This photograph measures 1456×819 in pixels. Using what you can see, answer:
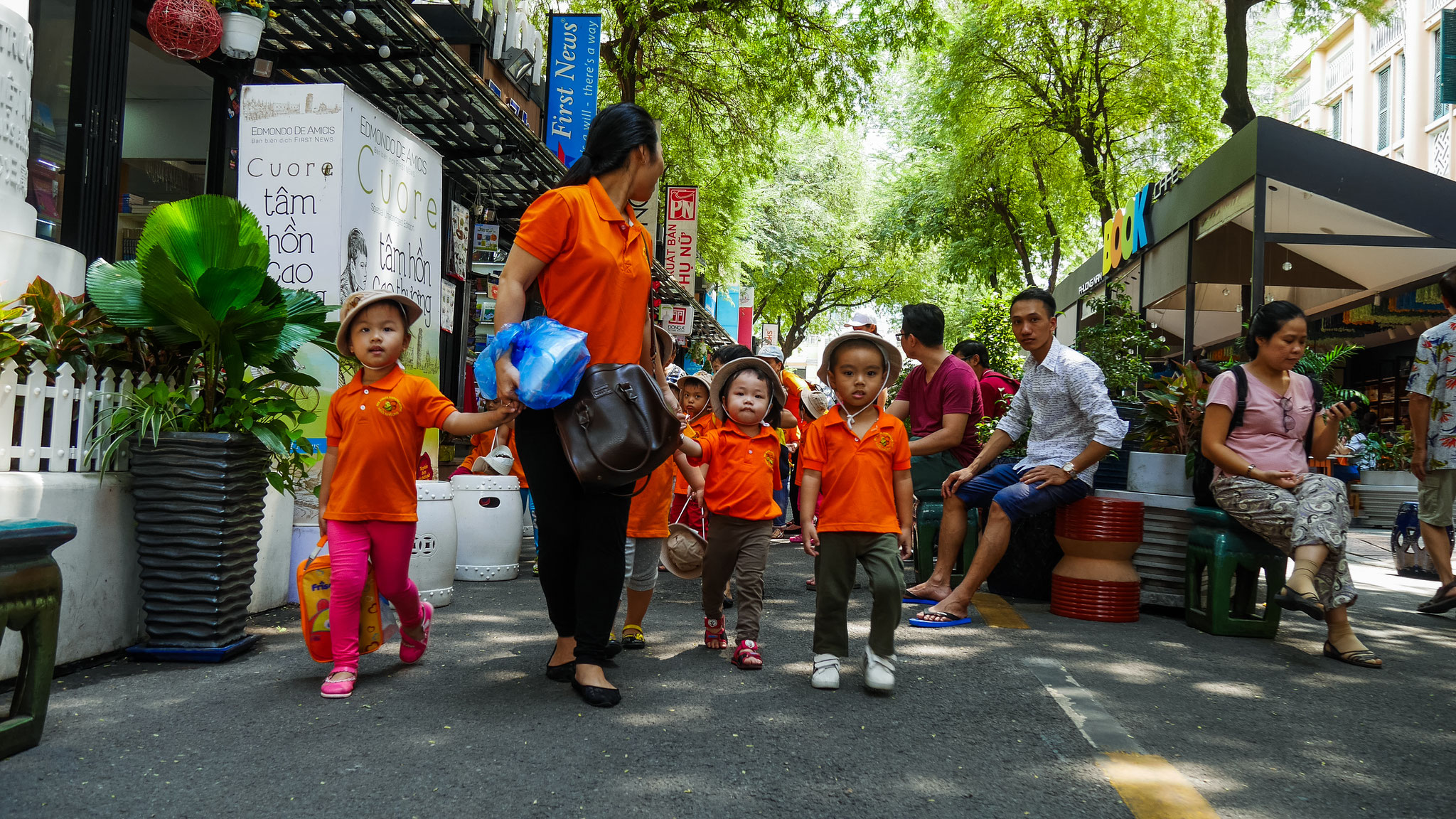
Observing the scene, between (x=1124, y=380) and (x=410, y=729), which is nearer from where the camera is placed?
(x=410, y=729)

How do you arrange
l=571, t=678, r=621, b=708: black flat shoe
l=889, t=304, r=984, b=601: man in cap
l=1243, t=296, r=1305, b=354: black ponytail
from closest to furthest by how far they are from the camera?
l=571, t=678, r=621, b=708: black flat shoe < l=1243, t=296, r=1305, b=354: black ponytail < l=889, t=304, r=984, b=601: man in cap

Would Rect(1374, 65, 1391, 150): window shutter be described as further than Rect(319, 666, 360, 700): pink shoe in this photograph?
Yes

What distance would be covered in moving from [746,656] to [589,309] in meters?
1.71

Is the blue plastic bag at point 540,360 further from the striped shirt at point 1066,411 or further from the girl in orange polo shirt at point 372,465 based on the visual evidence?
the striped shirt at point 1066,411

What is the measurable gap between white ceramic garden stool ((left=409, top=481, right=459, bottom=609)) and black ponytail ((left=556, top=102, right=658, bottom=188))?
8.66ft

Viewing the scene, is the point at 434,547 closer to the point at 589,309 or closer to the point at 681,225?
the point at 589,309

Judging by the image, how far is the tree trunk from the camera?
534 inches

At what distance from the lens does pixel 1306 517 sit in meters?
5.04

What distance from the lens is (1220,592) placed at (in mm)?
5520

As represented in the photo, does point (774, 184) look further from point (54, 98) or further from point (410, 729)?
point (410, 729)

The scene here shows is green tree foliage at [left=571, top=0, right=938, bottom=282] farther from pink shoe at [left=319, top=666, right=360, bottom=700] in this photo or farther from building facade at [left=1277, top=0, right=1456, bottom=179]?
building facade at [left=1277, top=0, right=1456, bottom=179]

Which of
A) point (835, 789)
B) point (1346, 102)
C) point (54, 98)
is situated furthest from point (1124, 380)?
point (1346, 102)

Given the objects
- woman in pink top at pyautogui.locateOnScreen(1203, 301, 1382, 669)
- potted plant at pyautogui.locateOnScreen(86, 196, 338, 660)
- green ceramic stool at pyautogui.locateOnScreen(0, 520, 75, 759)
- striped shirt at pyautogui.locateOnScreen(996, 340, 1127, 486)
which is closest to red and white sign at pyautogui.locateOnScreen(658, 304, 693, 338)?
striped shirt at pyautogui.locateOnScreen(996, 340, 1127, 486)

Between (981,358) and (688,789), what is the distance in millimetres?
7262
